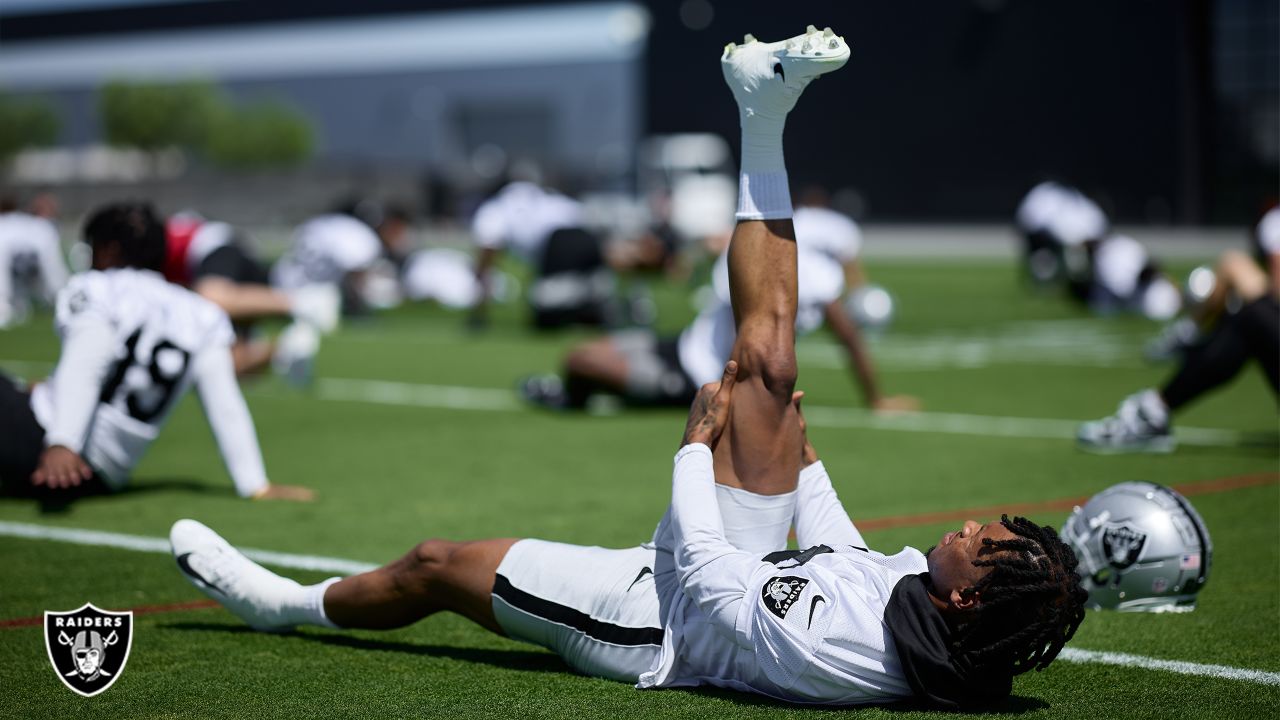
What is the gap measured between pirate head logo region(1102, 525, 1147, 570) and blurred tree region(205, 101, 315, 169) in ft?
273

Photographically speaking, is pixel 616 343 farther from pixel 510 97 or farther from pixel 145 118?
pixel 145 118

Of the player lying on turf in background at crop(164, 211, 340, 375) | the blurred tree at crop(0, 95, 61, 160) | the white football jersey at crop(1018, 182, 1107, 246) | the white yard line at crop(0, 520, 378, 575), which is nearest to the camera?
the white yard line at crop(0, 520, 378, 575)

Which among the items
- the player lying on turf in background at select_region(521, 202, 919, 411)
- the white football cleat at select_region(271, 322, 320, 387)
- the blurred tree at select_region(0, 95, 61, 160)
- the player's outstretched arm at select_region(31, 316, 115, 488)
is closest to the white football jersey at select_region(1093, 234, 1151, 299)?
the player lying on turf in background at select_region(521, 202, 919, 411)

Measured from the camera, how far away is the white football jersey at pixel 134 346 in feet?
23.6

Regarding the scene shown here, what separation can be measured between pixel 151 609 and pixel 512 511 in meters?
2.47

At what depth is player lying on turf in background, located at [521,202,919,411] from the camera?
10484 mm

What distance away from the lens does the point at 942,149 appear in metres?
47.9

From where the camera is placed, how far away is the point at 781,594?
4055 mm

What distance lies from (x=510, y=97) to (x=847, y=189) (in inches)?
1246

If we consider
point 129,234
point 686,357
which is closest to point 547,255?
point 686,357

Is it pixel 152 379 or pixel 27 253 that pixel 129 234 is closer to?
pixel 152 379

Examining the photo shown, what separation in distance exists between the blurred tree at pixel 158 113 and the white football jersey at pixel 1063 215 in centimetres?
7334

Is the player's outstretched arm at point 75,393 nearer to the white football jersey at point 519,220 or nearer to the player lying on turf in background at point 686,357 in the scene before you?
the player lying on turf in background at point 686,357

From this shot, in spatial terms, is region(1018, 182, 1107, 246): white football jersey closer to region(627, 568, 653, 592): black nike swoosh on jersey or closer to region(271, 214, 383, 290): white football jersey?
region(271, 214, 383, 290): white football jersey
